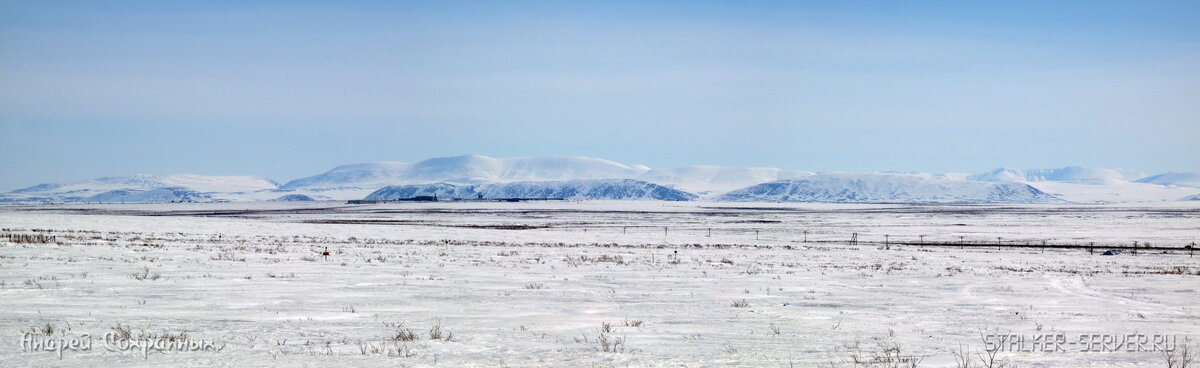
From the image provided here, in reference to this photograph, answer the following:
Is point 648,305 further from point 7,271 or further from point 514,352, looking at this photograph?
point 7,271

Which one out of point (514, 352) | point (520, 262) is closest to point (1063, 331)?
point (514, 352)

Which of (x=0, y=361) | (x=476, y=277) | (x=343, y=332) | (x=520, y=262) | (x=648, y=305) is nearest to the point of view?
(x=0, y=361)

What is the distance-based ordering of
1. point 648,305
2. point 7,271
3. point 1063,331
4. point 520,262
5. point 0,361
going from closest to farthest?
point 0,361 → point 1063,331 → point 648,305 → point 7,271 → point 520,262

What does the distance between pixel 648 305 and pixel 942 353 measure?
20.8 feet

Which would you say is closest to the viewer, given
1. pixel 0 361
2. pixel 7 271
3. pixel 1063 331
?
pixel 0 361

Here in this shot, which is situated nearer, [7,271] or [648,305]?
[648,305]

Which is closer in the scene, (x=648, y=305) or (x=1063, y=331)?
(x=1063, y=331)

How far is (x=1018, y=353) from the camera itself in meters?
10.4

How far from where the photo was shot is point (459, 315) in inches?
538

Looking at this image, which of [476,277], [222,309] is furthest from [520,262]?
[222,309]

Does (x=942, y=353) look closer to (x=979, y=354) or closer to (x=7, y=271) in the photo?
(x=979, y=354)

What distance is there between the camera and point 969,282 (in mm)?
22391

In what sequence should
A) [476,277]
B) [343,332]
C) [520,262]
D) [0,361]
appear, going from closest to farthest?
[0,361], [343,332], [476,277], [520,262]

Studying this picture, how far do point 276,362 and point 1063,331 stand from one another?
37.7 feet
